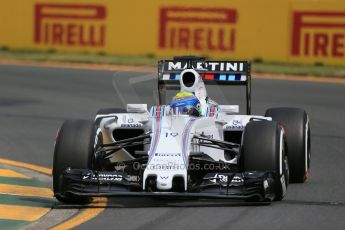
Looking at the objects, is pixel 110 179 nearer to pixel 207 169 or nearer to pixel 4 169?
pixel 207 169

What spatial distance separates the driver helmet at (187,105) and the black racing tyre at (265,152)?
2.91 ft

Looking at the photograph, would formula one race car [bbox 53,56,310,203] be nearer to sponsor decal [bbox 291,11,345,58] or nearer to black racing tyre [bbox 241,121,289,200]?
black racing tyre [bbox 241,121,289,200]

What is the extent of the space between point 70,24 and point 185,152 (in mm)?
17332

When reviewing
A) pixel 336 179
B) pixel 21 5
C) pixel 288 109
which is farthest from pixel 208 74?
pixel 21 5

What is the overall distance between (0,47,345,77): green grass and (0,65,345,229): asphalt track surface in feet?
3.82

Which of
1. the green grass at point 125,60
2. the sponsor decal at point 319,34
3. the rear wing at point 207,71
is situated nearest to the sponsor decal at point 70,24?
the green grass at point 125,60

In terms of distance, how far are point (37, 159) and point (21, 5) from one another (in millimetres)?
14390

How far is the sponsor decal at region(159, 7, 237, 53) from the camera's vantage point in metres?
27.0

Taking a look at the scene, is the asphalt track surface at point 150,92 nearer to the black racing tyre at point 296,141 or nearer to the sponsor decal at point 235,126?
the black racing tyre at point 296,141

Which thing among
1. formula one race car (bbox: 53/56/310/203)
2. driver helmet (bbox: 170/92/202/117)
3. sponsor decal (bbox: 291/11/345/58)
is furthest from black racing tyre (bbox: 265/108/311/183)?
sponsor decal (bbox: 291/11/345/58)

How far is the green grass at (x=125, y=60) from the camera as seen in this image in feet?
86.8

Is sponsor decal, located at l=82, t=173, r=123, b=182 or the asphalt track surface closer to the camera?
the asphalt track surface

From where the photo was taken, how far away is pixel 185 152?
1134cm

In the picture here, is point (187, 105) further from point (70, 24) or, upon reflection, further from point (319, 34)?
point (70, 24)
